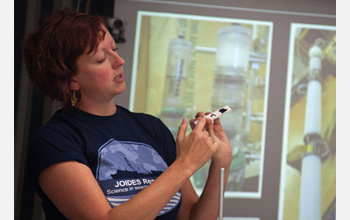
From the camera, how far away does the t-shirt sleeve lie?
1039mm

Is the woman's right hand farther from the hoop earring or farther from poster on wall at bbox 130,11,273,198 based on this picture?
poster on wall at bbox 130,11,273,198

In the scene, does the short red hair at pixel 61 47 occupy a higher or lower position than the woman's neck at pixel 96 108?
higher

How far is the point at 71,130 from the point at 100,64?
7.4 inches

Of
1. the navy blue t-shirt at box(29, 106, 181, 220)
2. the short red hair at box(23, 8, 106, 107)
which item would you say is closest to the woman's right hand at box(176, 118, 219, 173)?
the navy blue t-shirt at box(29, 106, 181, 220)

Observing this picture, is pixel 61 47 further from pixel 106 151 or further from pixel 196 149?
pixel 196 149

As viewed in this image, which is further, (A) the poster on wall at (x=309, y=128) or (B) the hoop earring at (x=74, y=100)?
(A) the poster on wall at (x=309, y=128)

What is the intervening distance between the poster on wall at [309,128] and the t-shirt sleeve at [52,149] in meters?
2.50

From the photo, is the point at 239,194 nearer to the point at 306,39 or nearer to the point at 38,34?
the point at 306,39

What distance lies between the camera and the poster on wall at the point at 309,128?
3.38 m

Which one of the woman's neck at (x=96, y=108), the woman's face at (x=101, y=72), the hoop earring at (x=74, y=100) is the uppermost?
the woman's face at (x=101, y=72)

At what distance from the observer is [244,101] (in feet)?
11.1

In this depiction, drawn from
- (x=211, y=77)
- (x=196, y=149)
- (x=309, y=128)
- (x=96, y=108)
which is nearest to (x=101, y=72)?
(x=96, y=108)

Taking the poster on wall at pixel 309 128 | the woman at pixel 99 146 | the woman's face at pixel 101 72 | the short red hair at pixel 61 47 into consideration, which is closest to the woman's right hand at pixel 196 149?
the woman at pixel 99 146

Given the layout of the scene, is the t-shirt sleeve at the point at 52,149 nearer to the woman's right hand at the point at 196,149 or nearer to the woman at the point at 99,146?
the woman at the point at 99,146
